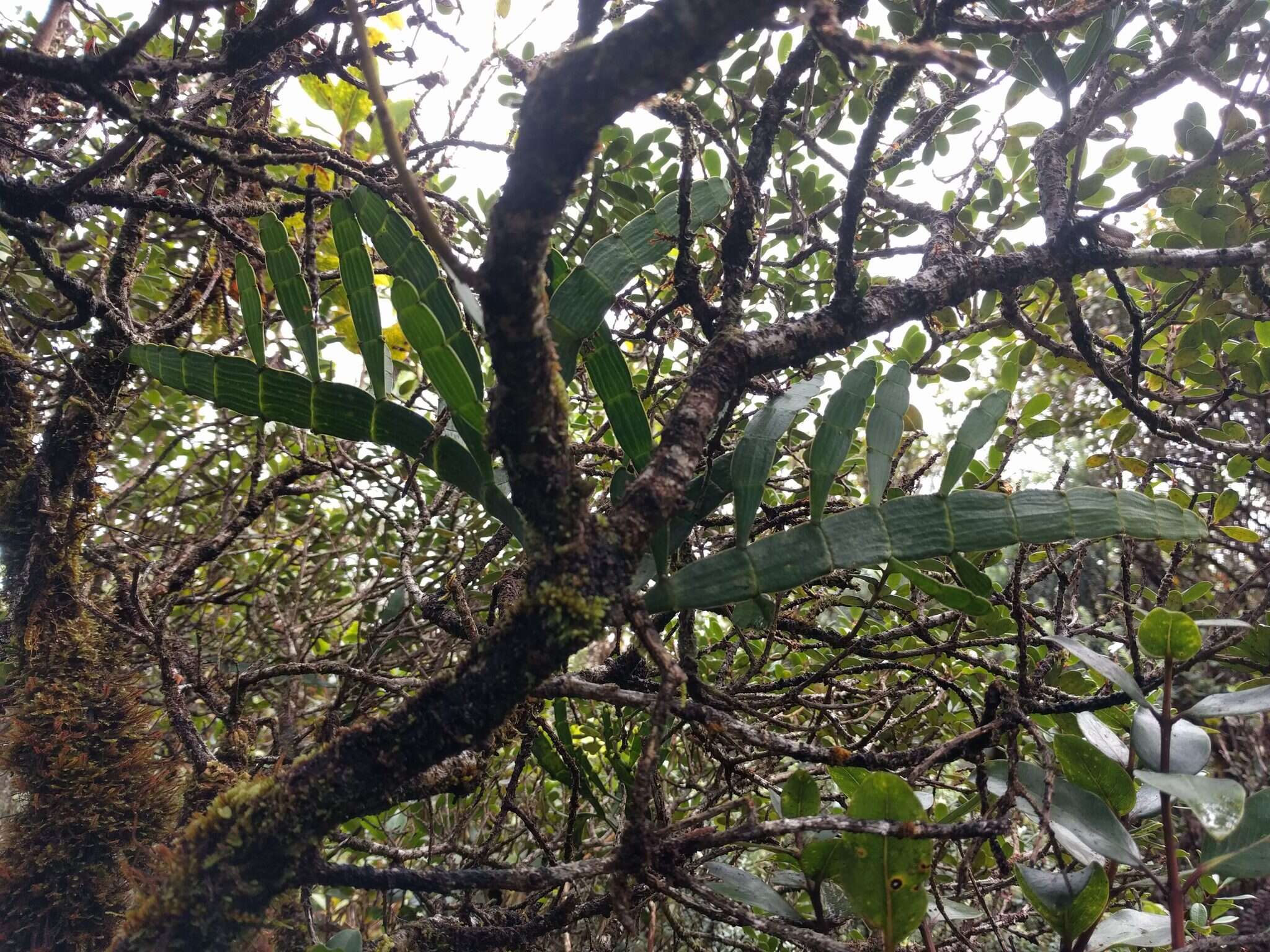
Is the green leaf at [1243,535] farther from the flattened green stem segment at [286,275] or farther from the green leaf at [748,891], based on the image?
the flattened green stem segment at [286,275]

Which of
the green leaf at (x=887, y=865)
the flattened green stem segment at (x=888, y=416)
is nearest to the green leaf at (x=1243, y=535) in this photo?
the flattened green stem segment at (x=888, y=416)

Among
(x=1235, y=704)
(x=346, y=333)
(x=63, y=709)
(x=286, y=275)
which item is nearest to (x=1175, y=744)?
(x=1235, y=704)

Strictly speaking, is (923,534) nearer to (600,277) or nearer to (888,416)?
(888,416)

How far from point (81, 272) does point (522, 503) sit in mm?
2320

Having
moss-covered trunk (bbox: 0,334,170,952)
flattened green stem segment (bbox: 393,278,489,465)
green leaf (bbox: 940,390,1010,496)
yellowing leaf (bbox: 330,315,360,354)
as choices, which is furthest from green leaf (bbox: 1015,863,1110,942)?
yellowing leaf (bbox: 330,315,360,354)

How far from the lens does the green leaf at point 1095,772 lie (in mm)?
875

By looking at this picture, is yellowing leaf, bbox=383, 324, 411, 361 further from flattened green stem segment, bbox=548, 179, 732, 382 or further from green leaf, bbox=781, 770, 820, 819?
green leaf, bbox=781, 770, 820, 819

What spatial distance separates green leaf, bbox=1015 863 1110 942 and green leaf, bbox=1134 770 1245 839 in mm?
130

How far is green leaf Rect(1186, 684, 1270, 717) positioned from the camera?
0.85 meters

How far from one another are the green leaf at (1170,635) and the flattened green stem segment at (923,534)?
131mm

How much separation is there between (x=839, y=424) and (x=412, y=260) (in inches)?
25.0

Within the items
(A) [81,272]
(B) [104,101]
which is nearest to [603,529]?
(B) [104,101]

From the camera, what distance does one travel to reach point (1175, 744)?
90cm

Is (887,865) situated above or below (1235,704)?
below
